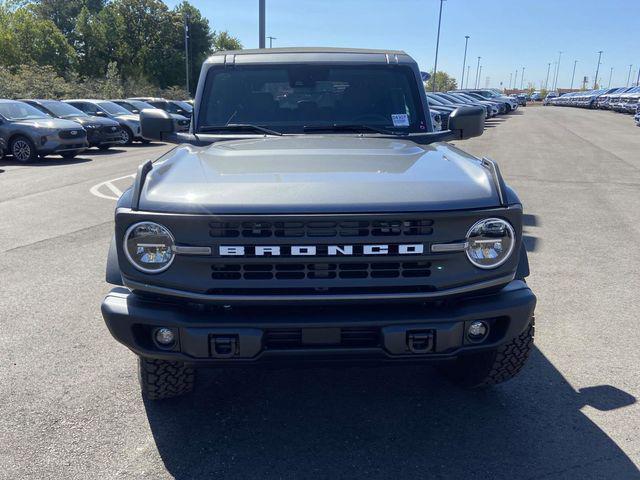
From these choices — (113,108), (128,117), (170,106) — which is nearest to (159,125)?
(128,117)

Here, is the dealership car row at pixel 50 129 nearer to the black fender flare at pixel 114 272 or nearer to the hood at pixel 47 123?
the hood at pixel 47 123

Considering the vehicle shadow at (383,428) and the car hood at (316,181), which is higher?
the car hood at (316,181)

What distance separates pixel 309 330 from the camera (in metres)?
2.59

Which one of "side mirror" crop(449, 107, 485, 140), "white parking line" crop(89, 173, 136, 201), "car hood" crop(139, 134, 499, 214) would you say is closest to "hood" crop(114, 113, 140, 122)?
"white parking line" crop(89, 173, 136, 201)

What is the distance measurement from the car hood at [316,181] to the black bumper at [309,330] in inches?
17.9

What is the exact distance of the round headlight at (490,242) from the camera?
2.69 m

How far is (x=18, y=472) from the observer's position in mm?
2752

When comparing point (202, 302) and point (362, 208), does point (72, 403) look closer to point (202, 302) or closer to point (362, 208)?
point (202, 302)

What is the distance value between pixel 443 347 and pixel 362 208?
0.71 m

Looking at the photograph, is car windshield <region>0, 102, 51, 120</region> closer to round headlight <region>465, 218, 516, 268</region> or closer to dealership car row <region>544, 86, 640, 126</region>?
round headlight <region>465, 218, 516, 268</region>

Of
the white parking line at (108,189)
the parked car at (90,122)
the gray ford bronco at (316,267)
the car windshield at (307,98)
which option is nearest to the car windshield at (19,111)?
the parked car at (90,122)

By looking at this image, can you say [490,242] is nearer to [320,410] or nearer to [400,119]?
[320,410]

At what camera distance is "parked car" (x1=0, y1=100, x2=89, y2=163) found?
1440cm

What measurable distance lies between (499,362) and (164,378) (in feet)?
5.81
